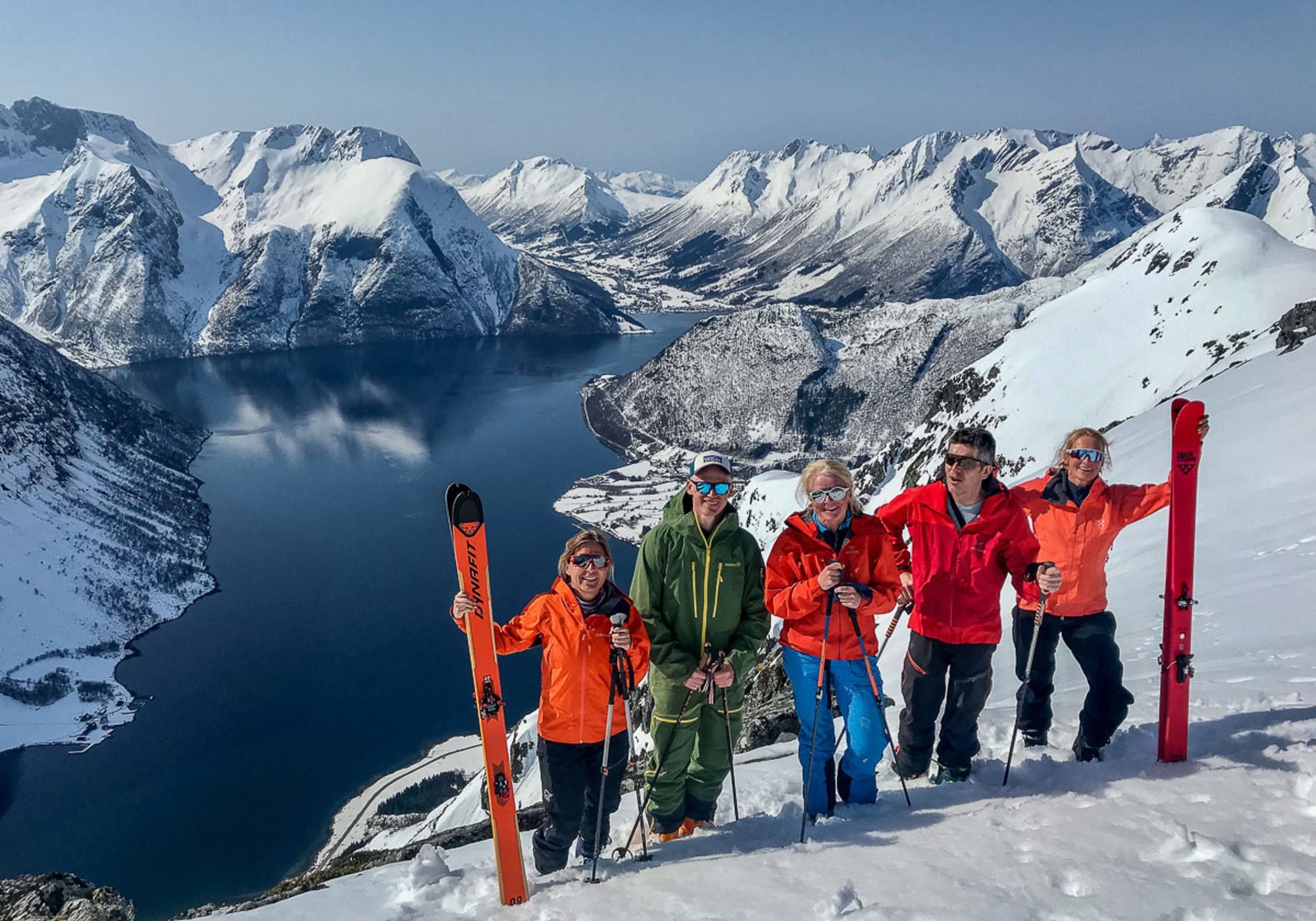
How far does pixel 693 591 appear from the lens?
6285mm

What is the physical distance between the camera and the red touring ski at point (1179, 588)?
5930 mm

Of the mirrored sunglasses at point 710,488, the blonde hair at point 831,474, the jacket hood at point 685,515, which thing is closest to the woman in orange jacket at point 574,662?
the jacket hood at point 685,515

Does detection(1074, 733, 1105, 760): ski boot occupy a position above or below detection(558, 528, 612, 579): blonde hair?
below

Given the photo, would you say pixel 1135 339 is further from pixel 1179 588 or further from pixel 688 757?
pixel 688 757

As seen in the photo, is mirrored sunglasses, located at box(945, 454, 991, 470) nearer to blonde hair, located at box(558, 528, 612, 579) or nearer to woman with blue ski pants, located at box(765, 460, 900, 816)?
woman with blue ski pants, located at box(765, 460, 900, 816)

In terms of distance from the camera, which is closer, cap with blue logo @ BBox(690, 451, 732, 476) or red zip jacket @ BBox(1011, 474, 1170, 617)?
cap with blue logo @ BBox(690, 451, 732, 476)

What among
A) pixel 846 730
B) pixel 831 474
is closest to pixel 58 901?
pixel 846 730

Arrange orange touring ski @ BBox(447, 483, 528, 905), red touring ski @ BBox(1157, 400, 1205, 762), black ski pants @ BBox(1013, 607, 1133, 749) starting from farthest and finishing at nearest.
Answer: black ski pants @ BBox(1013, 607, 1133, 749) < red touring ski @ BBox(1157, 400, 1205, 762) < orange touring ski @ BBox(447, 483, 528, 905)

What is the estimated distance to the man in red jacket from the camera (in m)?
6.10

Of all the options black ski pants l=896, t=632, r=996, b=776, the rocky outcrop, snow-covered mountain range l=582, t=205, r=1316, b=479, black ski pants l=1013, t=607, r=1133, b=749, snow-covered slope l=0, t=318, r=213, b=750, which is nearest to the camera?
black ski pants l=896, t=632, r=996, b=776

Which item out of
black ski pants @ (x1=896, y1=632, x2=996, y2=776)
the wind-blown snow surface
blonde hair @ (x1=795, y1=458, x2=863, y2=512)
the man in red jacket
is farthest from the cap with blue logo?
the wind-blown snow surface

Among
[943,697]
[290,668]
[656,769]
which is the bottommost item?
[290,668]

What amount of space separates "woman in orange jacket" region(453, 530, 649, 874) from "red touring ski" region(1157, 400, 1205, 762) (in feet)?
14.8

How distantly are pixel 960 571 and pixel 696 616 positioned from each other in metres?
2.38
